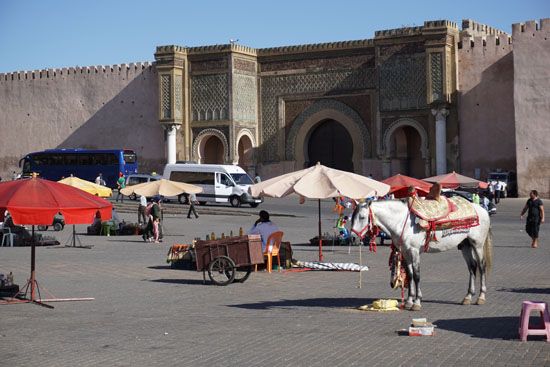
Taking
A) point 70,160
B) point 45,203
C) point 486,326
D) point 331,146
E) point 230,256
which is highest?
point 331,146

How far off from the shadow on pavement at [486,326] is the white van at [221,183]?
24.2 metres

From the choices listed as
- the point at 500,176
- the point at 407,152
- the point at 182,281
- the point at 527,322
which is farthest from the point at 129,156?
the point at 527,322

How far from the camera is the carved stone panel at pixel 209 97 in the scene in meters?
40.2

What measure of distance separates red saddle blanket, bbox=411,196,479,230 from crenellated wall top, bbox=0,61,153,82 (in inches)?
1286

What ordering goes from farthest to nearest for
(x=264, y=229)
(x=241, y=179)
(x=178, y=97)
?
(x=178, y=97) → (x=241, y=179) → (x=264, y=229)

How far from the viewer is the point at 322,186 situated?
15.0 meters

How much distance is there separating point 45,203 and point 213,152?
32.0 m

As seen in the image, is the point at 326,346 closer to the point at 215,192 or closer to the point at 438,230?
the point at 438,230

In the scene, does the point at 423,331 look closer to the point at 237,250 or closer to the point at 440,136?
the point at 237,250

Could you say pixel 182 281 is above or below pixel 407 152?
below

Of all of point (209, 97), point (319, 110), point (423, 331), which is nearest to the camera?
point (423, 331)

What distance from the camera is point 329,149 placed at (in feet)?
131

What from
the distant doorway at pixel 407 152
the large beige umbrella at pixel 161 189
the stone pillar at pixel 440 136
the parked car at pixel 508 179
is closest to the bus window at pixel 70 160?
the distant doorway at pixel 407 152

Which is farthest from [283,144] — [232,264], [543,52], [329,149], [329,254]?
[232,264]
